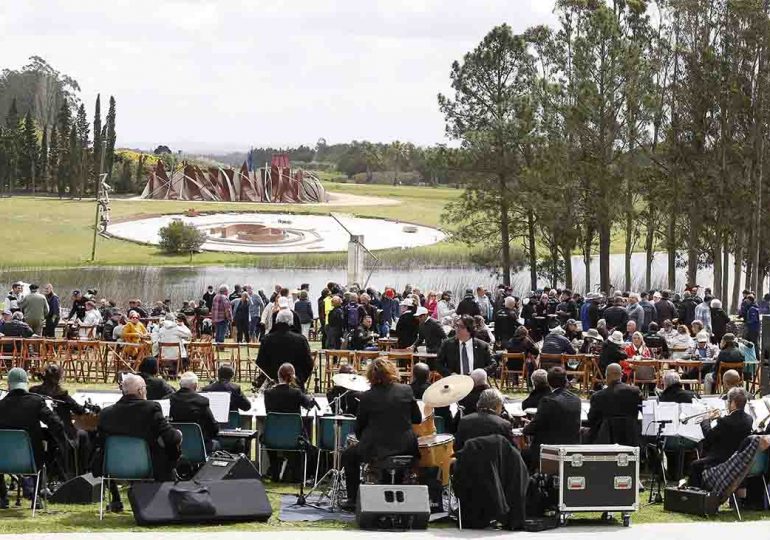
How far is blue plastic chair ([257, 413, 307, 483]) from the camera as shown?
537 inches

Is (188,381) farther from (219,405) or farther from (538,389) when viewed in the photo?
(538,389)

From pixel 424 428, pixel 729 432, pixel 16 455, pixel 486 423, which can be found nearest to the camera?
pixel 486 423

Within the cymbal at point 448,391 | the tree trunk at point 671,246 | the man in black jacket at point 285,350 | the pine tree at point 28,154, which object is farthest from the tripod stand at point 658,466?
the pine tree at point 28,154

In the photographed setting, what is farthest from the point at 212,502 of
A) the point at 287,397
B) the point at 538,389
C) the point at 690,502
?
the point at 690,502

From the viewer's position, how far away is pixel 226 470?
12.1 m

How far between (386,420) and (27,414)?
10.6 feet

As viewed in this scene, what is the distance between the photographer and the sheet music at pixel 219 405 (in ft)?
43.9

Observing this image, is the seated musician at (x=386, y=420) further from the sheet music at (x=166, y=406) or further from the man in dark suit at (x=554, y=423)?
→ the sheet music at (x=166, y=406)

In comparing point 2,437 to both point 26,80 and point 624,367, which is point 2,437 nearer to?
point 624,367

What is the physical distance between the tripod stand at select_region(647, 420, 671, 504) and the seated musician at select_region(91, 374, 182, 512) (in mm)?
4763

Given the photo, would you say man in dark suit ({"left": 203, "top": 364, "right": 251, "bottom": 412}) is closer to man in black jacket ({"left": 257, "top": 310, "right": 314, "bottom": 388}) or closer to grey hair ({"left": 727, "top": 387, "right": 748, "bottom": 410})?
man in black jacket ({"left": 257, "top": 310, "right": 314, "bottom": 388})

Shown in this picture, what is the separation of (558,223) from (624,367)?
87.3ft

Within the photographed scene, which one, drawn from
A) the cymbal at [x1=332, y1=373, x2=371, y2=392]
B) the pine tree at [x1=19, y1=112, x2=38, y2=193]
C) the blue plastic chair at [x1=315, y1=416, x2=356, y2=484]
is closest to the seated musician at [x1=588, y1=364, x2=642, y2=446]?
the cymbal at [x1=332, y1=373, x2=371, y2=392]

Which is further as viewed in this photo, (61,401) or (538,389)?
(538,389)
